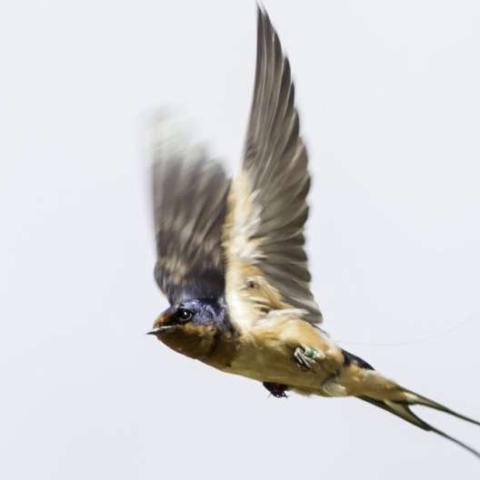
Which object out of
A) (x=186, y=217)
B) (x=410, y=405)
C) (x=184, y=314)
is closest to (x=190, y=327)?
(x=184, y=314)

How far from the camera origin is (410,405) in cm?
579

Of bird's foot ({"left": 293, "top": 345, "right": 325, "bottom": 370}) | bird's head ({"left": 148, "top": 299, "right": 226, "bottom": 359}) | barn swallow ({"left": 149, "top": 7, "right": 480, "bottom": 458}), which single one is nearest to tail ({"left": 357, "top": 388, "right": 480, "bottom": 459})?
barn swallow ({"left": 149, "top": 7, "right": 480, "bottom": 458})

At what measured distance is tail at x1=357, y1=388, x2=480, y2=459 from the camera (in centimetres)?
563

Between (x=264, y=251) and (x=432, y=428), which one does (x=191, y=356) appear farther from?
(x=432, y=428)

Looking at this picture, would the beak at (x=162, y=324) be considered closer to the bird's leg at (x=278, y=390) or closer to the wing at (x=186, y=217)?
the wing at (x=186, y=217)

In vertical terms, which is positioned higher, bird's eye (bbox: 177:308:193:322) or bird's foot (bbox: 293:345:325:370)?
bird's eye (bbox: 177:308:193:322)

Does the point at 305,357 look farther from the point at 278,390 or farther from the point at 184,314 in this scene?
the point at 184,314

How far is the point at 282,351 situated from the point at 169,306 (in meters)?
0.34

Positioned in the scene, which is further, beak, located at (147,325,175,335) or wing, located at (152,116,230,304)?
wing, located at (152,116,230,304)

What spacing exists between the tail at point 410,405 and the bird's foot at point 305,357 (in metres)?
0.27

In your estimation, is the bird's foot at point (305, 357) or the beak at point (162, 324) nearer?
the beak at point (162, 324)

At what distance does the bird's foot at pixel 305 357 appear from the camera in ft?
17.9

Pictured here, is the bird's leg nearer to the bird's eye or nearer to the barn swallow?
the barn swallow

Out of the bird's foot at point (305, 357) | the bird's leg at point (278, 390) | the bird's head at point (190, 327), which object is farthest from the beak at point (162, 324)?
the bird's leg at point (278, 390)
